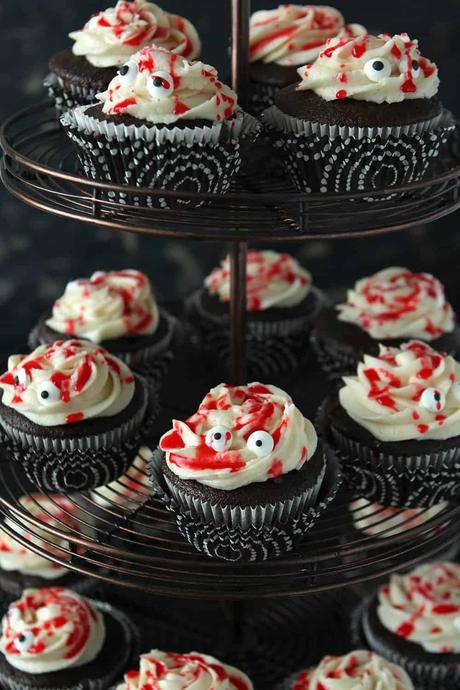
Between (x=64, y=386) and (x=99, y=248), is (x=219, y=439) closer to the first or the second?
(x=64, y=386)

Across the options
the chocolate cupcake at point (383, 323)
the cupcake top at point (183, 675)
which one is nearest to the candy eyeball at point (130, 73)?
the chocolate cupcake at point (383, 323)

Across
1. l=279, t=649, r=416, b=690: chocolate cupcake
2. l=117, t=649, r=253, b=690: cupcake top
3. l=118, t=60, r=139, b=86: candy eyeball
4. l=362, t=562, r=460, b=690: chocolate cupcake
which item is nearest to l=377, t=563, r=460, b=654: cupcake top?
l=362, t=562, r=460, b=690: chocolate cupcake

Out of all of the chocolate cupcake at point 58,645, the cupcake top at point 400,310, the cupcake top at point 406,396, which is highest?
the cupcake top at point 406,396

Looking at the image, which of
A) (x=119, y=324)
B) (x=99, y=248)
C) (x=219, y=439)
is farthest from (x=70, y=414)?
(x=99, y=248)

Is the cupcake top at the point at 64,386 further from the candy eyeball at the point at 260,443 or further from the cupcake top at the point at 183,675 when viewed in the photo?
the cupcake top at the point at 183,675

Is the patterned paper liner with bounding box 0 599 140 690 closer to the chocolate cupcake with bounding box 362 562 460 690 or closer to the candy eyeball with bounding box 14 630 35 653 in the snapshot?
the candy eyeball with bounding box 14 630 35 653

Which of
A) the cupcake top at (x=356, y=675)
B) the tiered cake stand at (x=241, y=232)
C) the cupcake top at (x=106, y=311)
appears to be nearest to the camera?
the tiered cake stand at (x=241, y=232)

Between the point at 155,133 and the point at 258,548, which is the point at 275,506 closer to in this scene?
the point at 258,548
